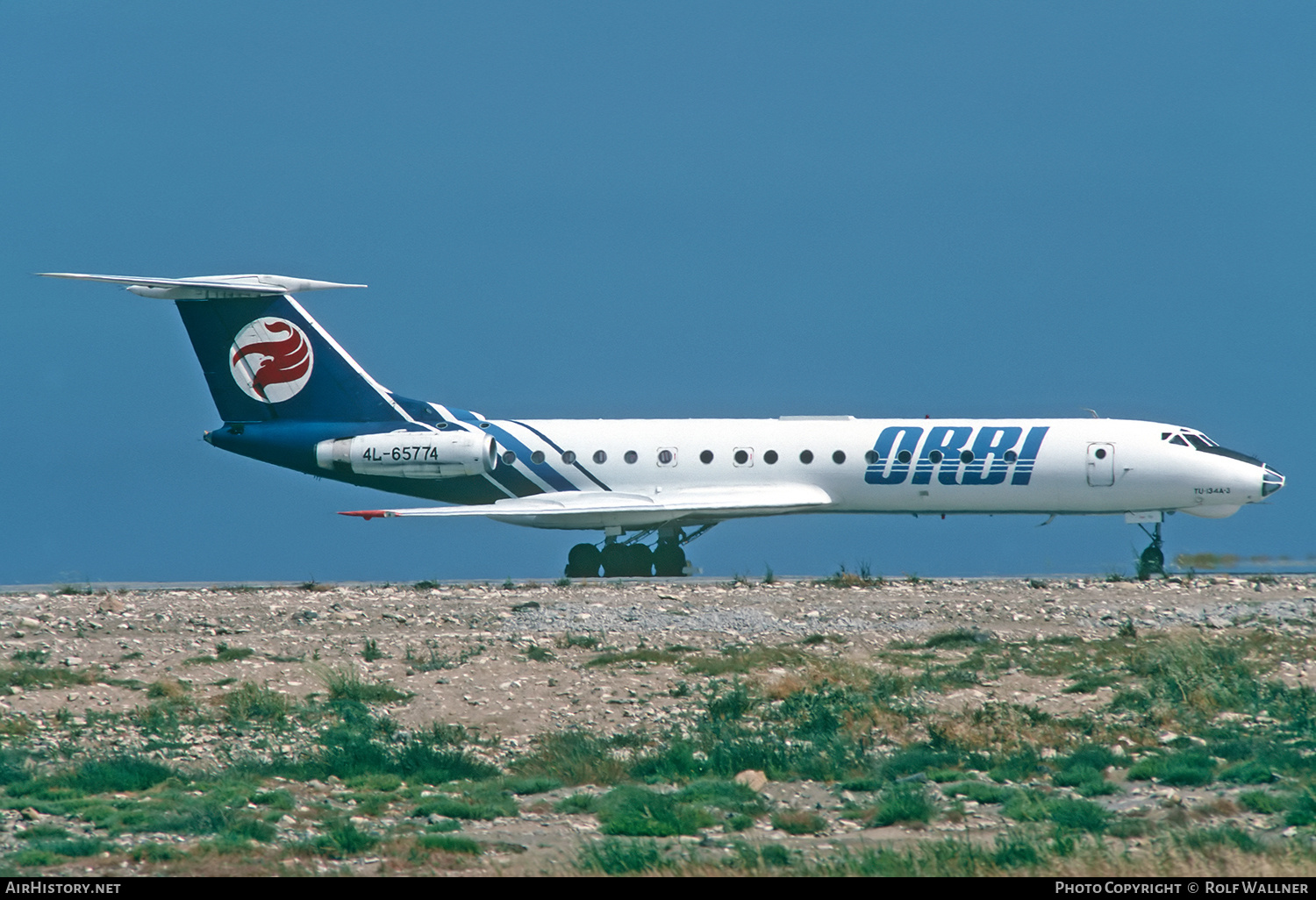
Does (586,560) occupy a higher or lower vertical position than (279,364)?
lower

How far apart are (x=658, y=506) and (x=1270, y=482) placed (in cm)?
1160

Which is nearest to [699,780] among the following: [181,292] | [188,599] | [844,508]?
[188,599]

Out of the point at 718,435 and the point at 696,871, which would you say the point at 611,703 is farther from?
the point at 718,435

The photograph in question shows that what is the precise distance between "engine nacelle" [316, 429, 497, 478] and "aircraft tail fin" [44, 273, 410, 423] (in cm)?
81

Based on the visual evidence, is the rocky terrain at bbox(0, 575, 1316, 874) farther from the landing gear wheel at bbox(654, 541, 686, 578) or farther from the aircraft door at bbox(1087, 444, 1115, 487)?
the landing gear wheel at bbox(654, 541, 686, 578)

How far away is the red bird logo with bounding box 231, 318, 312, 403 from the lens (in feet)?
94.8

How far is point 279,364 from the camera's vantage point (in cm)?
2891

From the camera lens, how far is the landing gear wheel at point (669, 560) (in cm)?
2819

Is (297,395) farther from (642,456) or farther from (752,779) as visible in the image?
(752,779)

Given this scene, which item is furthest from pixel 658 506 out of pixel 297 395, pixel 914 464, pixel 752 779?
pixel 752 779

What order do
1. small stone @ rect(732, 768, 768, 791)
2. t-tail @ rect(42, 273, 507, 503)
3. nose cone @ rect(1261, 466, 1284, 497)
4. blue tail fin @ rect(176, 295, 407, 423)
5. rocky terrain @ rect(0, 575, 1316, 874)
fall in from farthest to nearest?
1. blue tail fin @ rect(176, 295, 407, 423)
2. t-tail @ rect(42, 273, 507, 503)
3. nose cone @ rect(1261, 466, 1284, 497)
4. small stone @ rect(732, 768, 768, 791)
5. rocky terrain @ rect(0, 575, 1316, 874)

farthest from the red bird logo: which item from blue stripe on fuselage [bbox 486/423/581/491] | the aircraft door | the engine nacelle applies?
the aircraft door

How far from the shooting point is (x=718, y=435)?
28141 millimetres

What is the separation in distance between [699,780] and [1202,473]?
1780cm
